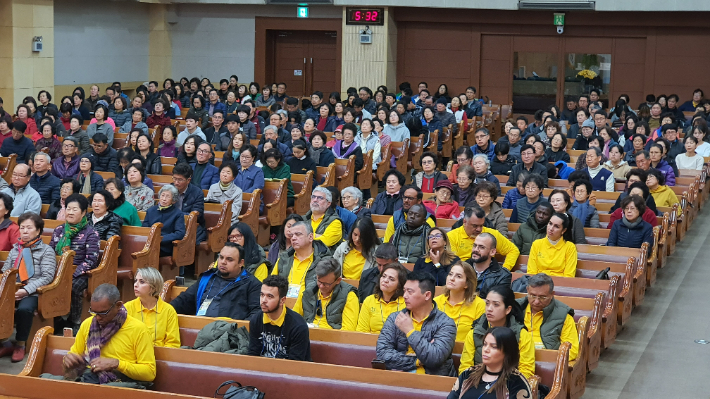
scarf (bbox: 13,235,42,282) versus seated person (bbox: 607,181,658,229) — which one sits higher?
seated person (bbox: 607,181,658,229)

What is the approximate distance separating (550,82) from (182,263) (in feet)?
36.9

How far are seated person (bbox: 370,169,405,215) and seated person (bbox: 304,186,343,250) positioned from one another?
1031mm

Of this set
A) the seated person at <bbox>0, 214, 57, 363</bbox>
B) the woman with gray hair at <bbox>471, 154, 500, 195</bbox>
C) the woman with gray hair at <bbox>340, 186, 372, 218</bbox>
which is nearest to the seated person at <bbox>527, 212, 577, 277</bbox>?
the woman with gray hair at <bbox>340, 186, 372, 218</bbox>

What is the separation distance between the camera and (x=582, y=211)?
7.71 meters

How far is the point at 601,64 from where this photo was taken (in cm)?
1656

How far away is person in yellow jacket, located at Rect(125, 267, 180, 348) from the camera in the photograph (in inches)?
194

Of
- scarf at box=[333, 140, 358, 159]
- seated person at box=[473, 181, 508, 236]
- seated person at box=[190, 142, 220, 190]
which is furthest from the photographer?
scarf at box=[333, 140, 358, 159]

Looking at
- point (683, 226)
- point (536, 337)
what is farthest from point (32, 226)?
point (683, 226)

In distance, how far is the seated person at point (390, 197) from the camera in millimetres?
7848

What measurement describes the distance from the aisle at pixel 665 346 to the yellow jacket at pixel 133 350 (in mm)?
2856

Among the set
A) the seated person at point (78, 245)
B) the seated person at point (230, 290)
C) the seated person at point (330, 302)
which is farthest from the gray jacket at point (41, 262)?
the seated person at point (330, 302)

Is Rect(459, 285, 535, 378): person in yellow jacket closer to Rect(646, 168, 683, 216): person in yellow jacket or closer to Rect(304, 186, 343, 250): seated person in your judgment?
Rect(304, 186, 343, 250): seated person

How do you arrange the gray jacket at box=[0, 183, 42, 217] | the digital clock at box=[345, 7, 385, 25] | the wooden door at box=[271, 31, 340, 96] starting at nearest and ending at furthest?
the gray jacket at box=[0, 183, 42, 217], the digital clock at box=[345, 7, 385, 25], the wooden door at box=[271, 31, 340, 96]

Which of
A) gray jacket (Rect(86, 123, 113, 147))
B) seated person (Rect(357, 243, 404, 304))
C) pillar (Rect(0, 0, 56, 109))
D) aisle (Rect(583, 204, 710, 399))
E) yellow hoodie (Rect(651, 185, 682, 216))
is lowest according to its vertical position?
aisle (Rect(583, 204, 710, 399))
